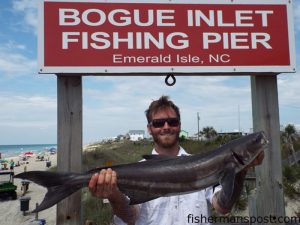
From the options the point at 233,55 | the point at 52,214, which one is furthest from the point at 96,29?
the point at 52,214

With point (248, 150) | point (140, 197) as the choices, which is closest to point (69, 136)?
point (140, 197)

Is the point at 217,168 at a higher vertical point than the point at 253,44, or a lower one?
lower

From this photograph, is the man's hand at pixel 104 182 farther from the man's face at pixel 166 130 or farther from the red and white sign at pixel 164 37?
the red and white sign at pixel 164 37

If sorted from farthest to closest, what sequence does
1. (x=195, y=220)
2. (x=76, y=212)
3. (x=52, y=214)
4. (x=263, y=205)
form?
1. (x=52, y=214)
2. (x=263, y=205)
3. (x=76, y=212)
4. (x=195, y=220)

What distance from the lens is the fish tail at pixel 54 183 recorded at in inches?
121

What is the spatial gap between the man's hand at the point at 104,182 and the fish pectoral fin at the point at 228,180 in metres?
0.96

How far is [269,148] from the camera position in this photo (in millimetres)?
4297

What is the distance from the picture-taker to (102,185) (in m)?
3.21

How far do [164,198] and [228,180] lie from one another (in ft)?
2.84

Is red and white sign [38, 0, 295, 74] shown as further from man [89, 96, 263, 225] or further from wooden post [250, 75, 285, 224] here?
man [89, 96, 263, 225]

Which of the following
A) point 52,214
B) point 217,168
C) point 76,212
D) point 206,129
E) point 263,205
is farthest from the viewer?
point 206,129

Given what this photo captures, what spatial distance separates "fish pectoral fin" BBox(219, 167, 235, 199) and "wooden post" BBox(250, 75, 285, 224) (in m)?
1.35

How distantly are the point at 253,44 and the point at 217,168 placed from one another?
1.81 metres

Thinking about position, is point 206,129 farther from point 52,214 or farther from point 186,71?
point 186,71
